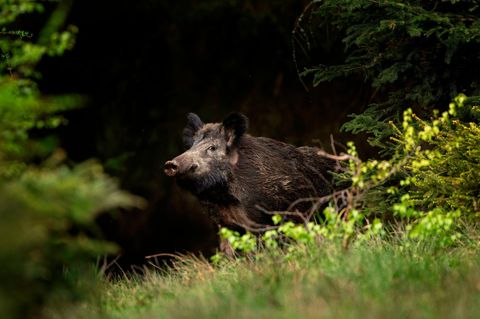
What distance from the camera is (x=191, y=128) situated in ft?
32.3

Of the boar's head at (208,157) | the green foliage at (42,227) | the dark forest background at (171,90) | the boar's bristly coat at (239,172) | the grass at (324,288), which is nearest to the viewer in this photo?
the green foliage at (42,227)

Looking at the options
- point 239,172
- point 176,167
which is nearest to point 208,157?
point 239,172

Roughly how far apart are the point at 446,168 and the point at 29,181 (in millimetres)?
4610

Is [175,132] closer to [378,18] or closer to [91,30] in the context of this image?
[91,30]

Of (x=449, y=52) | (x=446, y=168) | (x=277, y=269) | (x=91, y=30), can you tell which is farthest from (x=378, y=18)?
(x=91, y=30)

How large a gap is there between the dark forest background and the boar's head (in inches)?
217

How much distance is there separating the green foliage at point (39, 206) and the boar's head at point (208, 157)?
4.11 meters

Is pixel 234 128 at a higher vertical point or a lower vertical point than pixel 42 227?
lower

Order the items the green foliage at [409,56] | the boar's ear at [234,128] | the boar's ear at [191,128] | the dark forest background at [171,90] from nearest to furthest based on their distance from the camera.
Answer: the green foliage at [409,56] → the boar's ear at [234,128] → the boar's ear at [191,128] → the dark forest background at [171,90]

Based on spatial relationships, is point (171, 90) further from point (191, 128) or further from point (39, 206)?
point (39, 206)

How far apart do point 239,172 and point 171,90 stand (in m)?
6.90

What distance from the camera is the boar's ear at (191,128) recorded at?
32.1 ft

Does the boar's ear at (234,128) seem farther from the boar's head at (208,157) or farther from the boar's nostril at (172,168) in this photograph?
the boar's nostril at (172,168)

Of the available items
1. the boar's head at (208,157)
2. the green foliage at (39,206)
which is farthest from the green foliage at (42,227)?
the boar's head at (208,157)
